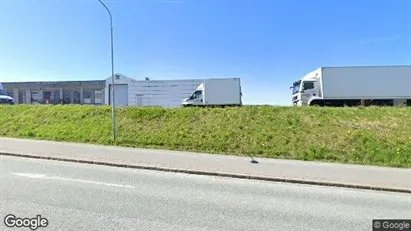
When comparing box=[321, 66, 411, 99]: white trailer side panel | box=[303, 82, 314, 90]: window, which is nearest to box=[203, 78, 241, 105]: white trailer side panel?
box=[303, 82, 314, 90]: window

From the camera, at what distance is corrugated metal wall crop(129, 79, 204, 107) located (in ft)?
116

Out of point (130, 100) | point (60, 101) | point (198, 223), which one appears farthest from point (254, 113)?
point (60, 101)

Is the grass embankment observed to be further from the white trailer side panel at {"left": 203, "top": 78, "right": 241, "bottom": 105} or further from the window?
the white trailer side panel at {"left": 203, "top": 78, "right": 241, "bottom": 105}

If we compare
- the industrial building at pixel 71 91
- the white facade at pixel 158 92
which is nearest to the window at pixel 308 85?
the white facade at pixel 158 92

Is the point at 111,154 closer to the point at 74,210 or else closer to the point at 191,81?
the point at 74,210

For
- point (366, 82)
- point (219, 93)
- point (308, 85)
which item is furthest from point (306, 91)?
point (219, 93)

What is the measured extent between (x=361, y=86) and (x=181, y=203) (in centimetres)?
2072

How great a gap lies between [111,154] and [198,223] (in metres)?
6.99

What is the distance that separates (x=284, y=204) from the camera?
570 centimetres

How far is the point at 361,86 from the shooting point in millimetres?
21859

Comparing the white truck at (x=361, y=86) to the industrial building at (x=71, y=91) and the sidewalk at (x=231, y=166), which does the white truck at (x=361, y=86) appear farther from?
the industrial building at (x=71, y=91)

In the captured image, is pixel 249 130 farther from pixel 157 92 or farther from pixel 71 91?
pixel 71 91

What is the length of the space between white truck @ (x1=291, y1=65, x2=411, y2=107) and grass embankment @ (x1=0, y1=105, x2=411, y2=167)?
6.19 meters

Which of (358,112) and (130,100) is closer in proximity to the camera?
(358,112)
